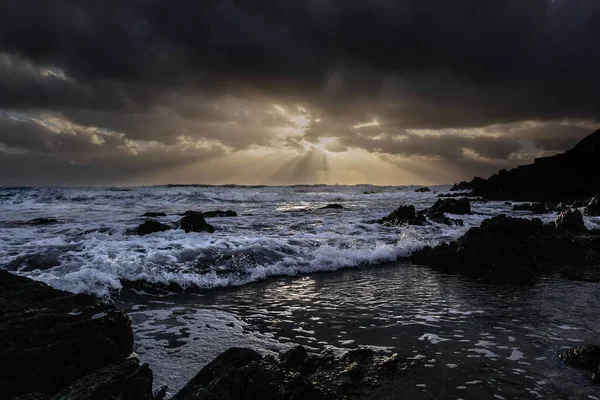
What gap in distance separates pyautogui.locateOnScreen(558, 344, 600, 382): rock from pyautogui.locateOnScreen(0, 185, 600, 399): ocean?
130 millimetres

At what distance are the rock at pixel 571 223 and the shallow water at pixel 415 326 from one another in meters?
8.37

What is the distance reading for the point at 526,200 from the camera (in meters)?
39.1

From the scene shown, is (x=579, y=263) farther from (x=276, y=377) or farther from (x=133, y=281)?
(x=133, y=281)

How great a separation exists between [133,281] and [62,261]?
281 cm

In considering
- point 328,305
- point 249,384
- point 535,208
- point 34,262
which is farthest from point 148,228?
point 535,208

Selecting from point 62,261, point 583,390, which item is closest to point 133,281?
point 62,261

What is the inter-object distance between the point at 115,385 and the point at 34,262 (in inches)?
351

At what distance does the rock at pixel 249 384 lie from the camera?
9.64 feet

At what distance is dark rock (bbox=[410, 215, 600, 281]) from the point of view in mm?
9711

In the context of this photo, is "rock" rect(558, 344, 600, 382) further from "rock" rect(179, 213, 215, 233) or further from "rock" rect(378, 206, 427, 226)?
"rock" rect(179, 213, 215, 233)

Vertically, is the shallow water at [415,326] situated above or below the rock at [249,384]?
below

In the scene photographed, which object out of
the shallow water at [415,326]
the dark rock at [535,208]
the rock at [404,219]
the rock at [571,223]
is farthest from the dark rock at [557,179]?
the shallow water at [415,326]

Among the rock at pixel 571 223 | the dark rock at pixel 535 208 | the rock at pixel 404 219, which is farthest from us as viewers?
the dark rock at pixel 535 208

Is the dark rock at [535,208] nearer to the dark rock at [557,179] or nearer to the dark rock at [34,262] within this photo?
the dark rock at [557,179]
